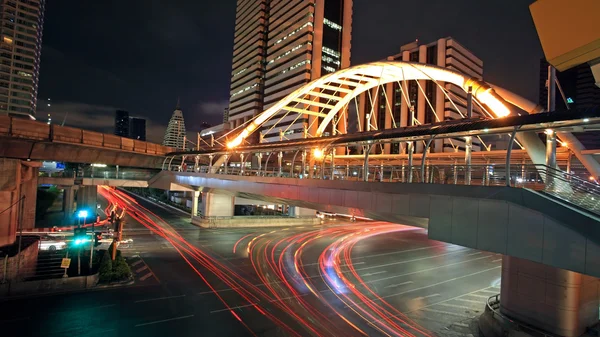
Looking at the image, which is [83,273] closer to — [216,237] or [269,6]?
[216,237]

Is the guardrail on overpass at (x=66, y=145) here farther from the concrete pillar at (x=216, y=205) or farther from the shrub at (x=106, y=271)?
the shrub at (x=106, y=271)

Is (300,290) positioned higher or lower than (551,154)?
lower

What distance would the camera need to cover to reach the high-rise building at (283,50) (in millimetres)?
100812

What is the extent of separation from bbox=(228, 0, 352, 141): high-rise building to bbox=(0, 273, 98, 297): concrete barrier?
8081 cm

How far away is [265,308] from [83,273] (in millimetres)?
12201

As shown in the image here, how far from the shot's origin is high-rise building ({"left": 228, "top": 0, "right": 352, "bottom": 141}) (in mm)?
100812

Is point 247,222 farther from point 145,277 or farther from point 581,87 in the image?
point 581,87

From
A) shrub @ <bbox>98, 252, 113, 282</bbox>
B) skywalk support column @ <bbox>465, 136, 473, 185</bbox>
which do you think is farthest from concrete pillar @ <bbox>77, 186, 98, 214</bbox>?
skywalk support column @ <bbox>465, 136, 473, 185</bbox>

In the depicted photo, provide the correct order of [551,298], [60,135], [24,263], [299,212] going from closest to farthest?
[551,298], [24,263], [60,135], [299,212]

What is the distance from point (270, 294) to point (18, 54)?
112349 mm

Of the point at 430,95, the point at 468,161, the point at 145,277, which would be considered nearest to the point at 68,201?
the point at 145,277

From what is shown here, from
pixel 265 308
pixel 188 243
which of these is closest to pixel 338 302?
pixel 265 308

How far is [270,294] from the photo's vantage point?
1844 centimetres

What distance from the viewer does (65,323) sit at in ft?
45.9
